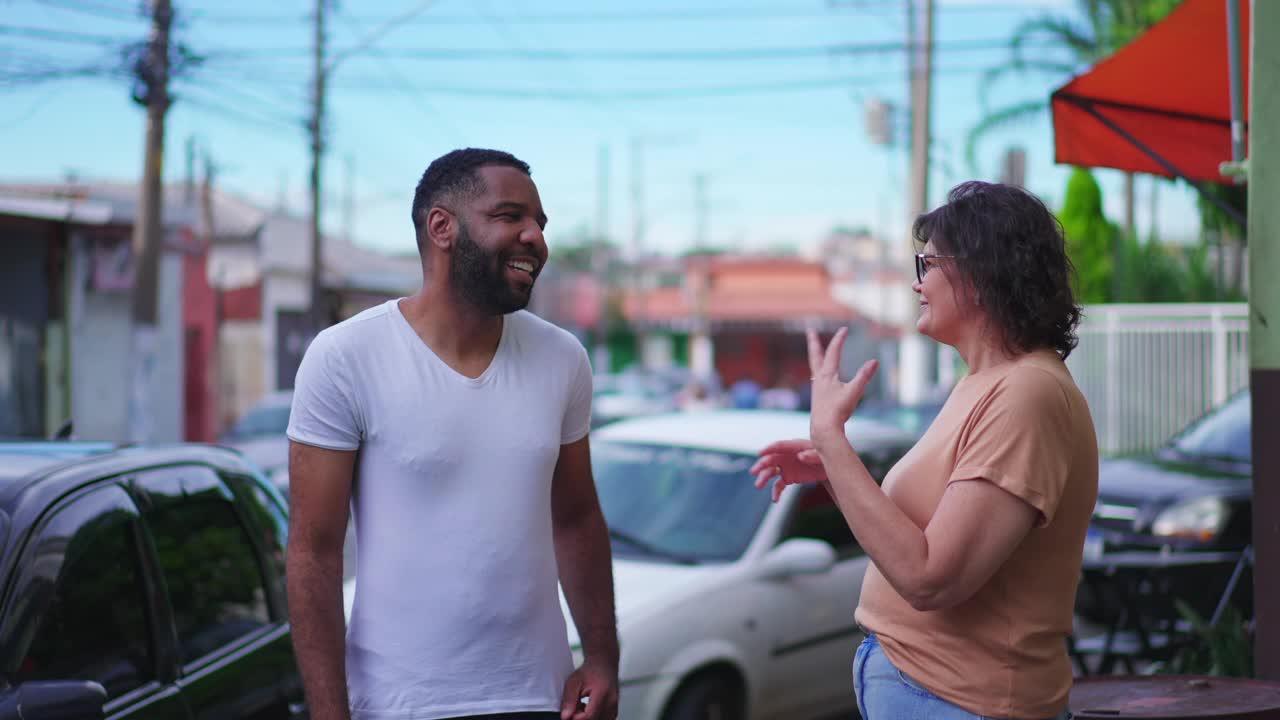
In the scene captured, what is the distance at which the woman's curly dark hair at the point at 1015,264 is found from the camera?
2385 millimetres

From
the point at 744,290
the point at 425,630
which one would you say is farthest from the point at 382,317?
the point at 744,290

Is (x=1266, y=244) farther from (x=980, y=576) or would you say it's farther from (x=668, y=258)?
(x=668, y=258)

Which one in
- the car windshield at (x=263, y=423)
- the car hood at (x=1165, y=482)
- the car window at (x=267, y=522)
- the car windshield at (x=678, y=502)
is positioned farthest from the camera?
the car windshield at (x=263, y=423)

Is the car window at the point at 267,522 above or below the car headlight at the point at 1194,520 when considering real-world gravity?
above

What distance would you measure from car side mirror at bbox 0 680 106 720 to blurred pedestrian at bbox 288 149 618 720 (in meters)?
0.46

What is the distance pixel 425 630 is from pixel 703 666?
2.96 m

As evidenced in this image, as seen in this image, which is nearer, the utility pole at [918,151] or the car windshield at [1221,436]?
the car windshield at [1221,436]

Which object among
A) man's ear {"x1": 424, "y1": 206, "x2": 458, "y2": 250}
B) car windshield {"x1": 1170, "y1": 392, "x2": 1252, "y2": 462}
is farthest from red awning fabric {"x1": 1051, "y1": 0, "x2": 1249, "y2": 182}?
car windshield {"x1": 1170, "y1": 392, "x2": 1252, "y2": 462}

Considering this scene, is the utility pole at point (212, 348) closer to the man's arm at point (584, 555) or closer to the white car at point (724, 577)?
the white car at point (724, 577)

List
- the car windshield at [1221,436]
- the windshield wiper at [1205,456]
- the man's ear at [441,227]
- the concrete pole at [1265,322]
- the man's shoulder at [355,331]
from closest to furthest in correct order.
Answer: the man's shoulder at [355,331]
the man's ear at [441,227]
the concrete pole at [1265,322]
the windshield wiper at [1205,456]
the car windshield at [1221,436]

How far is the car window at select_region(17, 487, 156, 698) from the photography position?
2.88 metres

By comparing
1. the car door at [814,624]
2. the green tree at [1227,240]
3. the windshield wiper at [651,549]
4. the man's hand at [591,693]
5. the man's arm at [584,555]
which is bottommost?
the car door at [814,624]

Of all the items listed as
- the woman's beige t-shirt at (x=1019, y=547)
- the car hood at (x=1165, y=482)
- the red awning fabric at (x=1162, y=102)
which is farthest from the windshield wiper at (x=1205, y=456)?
the woman's beige t-shirt at (x=1019, y=547)

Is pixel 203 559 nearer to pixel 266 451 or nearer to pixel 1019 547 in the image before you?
pixel 1019 547
